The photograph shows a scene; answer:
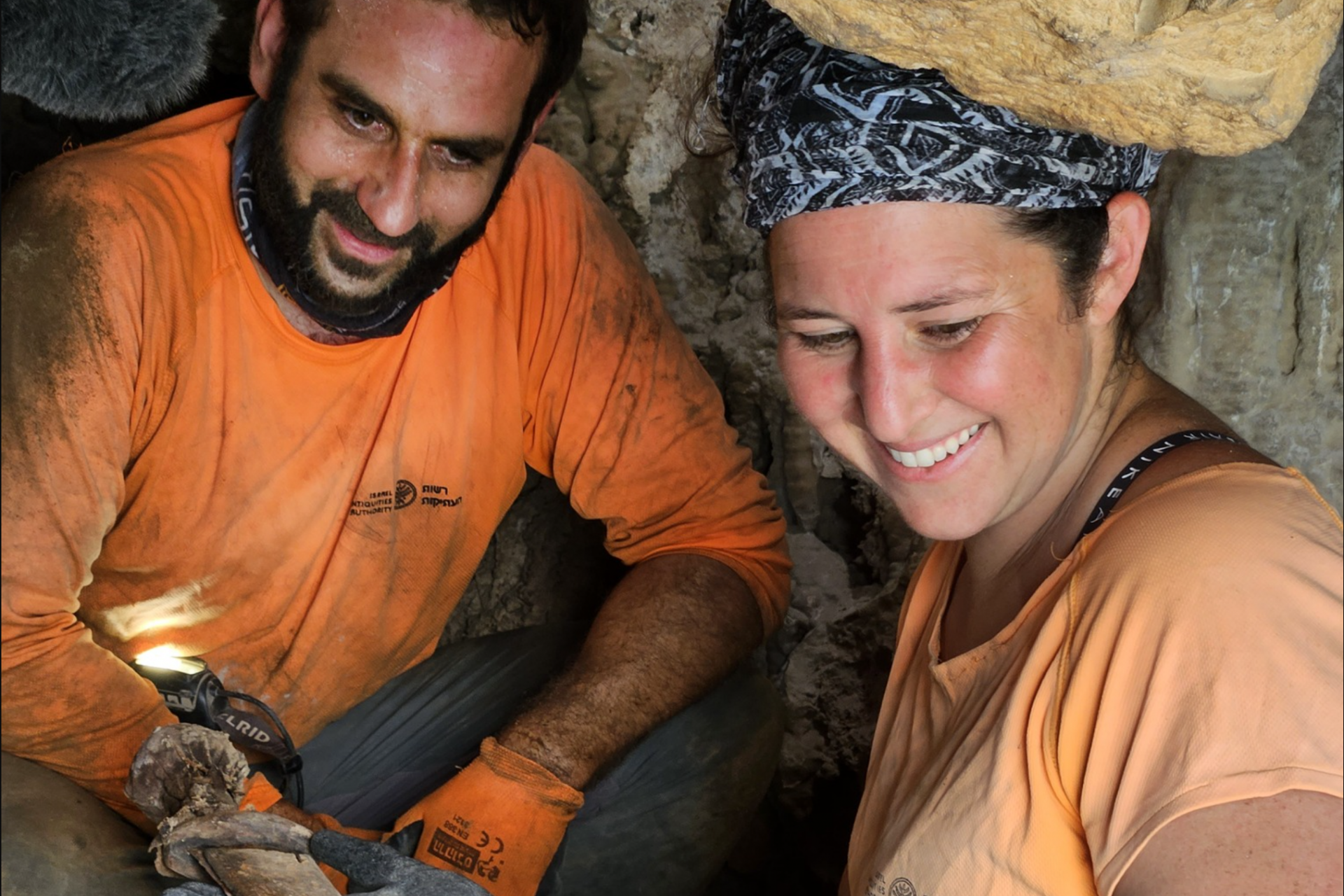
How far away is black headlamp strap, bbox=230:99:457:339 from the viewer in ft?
5.88

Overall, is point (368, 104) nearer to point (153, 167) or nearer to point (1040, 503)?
point (153, 167)

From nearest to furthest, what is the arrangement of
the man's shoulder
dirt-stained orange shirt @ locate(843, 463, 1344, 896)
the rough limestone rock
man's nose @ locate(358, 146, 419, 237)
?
dirt-stained orange shirt @ locate(843, 463, 1344, 896)
the rough limestone rock
the man's shoulder
man's nose @ locate(358, 146, 419, 237)

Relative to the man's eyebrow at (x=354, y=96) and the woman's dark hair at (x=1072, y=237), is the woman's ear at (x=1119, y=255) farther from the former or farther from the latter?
the man's eyebrow at (x=354, y=96)

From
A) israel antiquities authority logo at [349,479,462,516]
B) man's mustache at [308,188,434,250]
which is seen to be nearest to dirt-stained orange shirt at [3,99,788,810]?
israel antiquities authority logo at [349,479,462,516]

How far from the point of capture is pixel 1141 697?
1.05 m

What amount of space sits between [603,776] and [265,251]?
939 mm

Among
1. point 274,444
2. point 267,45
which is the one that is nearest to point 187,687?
point 274,444

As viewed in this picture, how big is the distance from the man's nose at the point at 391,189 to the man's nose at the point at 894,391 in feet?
2.55

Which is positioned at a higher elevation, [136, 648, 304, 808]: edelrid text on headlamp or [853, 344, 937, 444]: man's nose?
[853, 344, 937, 444]: man's nose

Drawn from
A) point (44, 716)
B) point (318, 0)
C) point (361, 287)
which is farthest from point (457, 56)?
point (44, 716)

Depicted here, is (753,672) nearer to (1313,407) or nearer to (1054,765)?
(1313,407)

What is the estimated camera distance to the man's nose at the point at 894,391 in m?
1.27

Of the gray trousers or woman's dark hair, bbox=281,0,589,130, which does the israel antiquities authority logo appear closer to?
the gray trousers

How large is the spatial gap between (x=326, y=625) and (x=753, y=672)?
2.46ft
